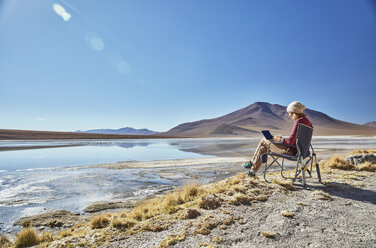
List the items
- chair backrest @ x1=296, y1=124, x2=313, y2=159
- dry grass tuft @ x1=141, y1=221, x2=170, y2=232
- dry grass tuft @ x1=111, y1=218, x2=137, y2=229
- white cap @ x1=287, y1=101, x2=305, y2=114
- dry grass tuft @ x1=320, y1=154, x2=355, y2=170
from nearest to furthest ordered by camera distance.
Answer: dry grass tuft @ x1=141, y1=221, x2=170, y2=232 < dry grass tuft @ x1=111, y1=218, x2=137, y2=229 < chair backrest @ x1=296, y1=124, x2=313, y2=159 < white cap @ x1=287, y1=101, x2=305, y2=114 < dry grass tuft @ x1=320, y1=154, x2=355, y2=170

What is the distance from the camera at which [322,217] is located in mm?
3057

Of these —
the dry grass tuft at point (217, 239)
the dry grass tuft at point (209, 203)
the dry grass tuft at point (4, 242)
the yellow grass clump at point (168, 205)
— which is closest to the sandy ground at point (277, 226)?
the dry grass tuft at point (217, 239)

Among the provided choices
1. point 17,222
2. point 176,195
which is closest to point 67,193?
point 17,222

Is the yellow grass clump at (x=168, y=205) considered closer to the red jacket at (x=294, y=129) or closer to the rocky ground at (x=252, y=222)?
the rocky ground at (x=252, y=222)

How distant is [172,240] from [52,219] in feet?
13.3

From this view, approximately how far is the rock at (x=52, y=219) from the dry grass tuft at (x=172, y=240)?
3.32 m

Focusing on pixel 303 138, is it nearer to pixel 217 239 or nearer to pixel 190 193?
pixel 190 193

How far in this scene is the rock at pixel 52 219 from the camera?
4.85 meters

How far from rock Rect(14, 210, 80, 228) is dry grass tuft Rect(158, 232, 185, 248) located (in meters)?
3.32

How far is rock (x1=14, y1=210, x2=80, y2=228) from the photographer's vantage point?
485 centimetres

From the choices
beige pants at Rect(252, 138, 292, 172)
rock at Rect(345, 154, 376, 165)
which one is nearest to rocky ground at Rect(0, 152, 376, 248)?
beige pants at Rect(252, 138, 292, 172)

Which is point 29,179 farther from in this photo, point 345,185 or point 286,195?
point 345,185

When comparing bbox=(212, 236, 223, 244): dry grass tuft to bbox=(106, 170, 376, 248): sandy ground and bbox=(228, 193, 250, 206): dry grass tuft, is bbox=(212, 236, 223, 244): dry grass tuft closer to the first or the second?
bbox=(106, 170, 376, 248): sandy ground

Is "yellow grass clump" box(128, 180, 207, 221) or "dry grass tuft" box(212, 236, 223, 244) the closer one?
"dry grass tuft" box(212, 236, 223, 244)
